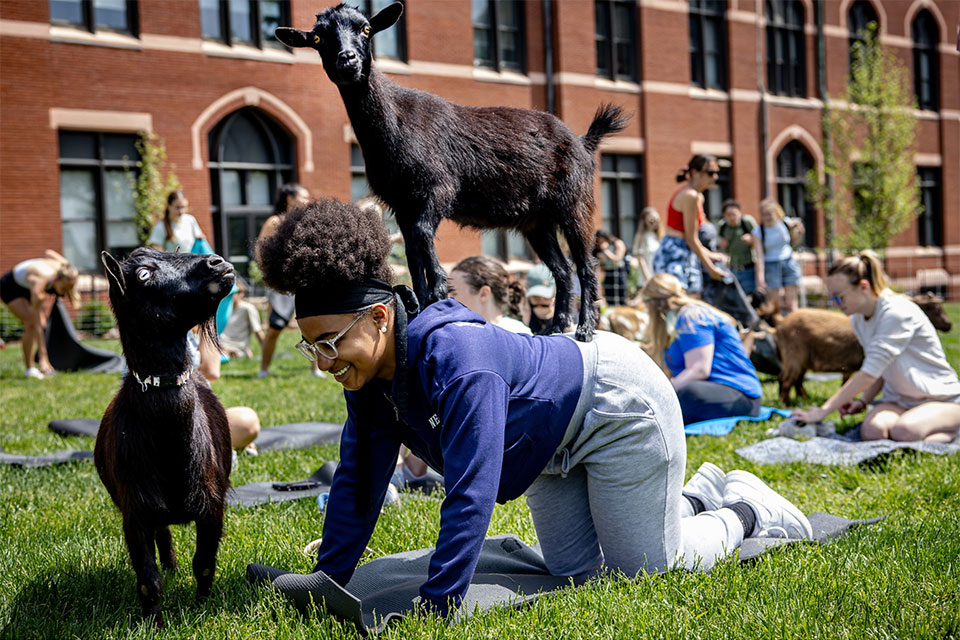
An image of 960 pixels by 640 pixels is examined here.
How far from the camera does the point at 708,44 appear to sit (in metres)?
25.8

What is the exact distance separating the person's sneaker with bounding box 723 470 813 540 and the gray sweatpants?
20.2 inches

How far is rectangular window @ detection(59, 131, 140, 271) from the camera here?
1792 centimetres

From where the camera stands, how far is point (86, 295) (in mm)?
17750

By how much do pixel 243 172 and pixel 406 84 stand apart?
4.06 m

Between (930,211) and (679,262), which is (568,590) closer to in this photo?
(679,262)

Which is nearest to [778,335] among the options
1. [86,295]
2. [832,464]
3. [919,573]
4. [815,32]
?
[832,464]

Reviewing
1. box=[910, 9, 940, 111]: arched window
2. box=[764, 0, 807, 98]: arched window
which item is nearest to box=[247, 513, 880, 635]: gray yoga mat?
box=[764, 0, 807, 98]: arched window

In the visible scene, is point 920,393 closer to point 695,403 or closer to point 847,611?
point 695,403

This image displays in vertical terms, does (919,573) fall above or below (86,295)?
below

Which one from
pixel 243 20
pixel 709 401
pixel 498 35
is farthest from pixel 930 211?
pixel 709 401

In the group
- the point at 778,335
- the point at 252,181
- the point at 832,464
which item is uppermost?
the point at 252,181

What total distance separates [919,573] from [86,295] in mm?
17310

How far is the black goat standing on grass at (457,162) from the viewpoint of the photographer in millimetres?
2963

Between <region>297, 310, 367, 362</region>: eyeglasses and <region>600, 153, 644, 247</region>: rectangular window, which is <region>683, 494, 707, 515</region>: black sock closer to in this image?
<region>297, 310, 367, 362</region>: eyeglasses
